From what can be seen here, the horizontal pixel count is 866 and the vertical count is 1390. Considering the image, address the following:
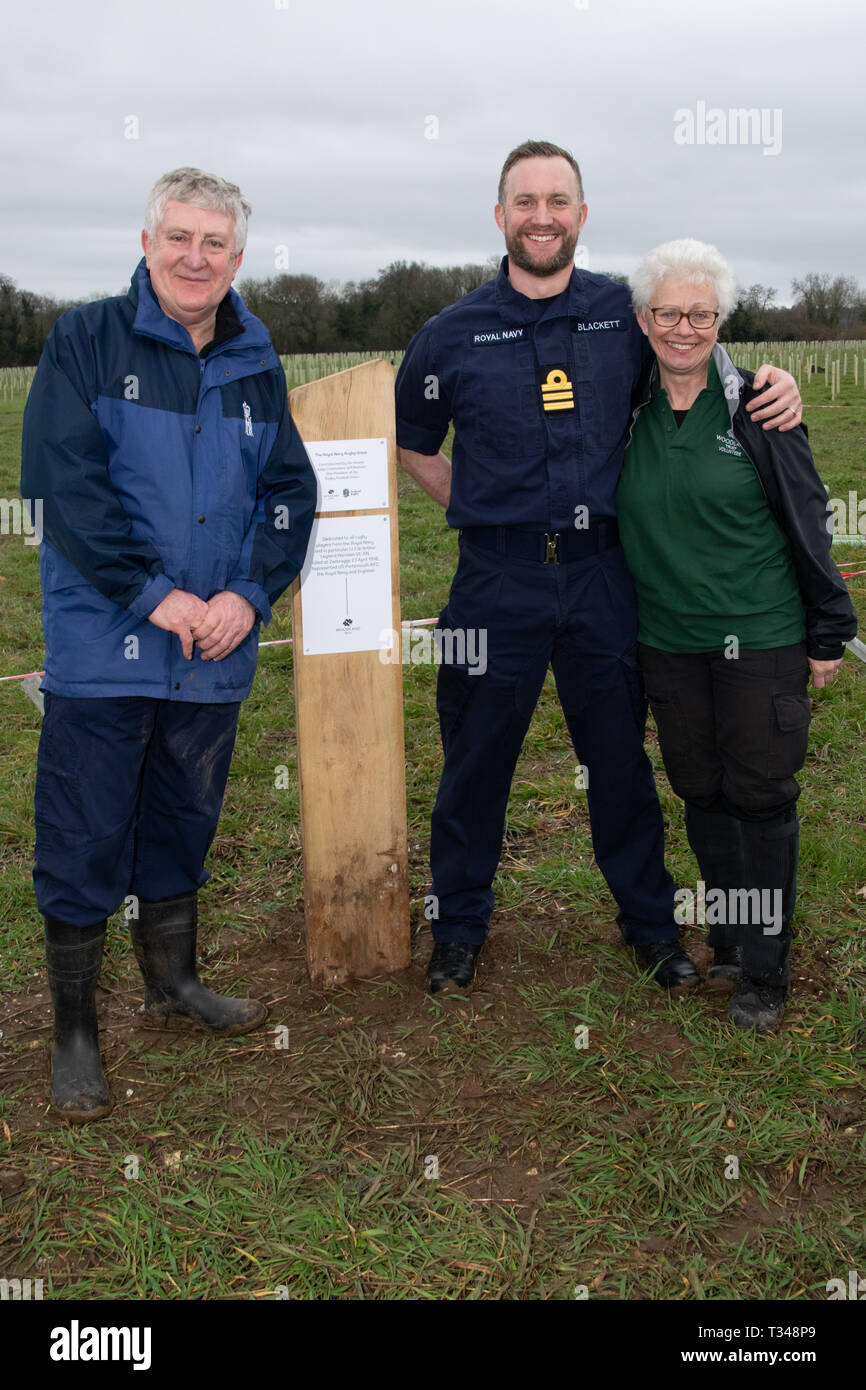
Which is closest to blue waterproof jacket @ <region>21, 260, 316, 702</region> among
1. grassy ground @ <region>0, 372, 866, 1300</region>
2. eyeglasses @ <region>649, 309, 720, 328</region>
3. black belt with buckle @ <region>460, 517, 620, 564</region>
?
black belt with buckle @ <region>460, 517, 620, 564</region>

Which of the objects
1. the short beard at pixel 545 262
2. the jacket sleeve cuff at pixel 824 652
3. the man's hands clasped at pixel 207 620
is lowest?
the jacket sleeve cuff at pixel 824 652

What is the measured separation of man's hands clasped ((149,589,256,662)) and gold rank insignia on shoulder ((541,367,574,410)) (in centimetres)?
112

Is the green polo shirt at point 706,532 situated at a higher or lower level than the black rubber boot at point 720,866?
higher

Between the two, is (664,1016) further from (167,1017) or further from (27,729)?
(27,729)

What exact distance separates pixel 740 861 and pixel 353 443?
1865 millimetres

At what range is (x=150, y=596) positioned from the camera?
2.95 m

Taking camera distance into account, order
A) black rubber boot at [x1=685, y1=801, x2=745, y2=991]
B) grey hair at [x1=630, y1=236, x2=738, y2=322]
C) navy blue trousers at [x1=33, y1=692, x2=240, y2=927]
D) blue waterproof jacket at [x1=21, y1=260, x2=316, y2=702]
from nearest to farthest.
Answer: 1. blue waterproof jacket at [x1=21, y1=260, x2=316, y2=702]
2. navy blue trousers at [x1=33, y1=692, x2=240, y2=927]
3. grey hair at [x1=630, y1=236, x2=738, y2=322]
4. black rubber boot at [x1=685, y1=801, x2=745, y2=991]

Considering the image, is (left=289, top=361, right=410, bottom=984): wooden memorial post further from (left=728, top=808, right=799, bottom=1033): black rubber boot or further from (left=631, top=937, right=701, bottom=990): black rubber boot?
(left=728, top=808, right=799, bottom=1033): black rubber boot

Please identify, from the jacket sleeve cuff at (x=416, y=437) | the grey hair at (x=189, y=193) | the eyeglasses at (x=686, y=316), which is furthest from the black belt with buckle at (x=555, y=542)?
the grey hair at (x=189, y=193)

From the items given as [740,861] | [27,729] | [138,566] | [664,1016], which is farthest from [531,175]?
[27,729]

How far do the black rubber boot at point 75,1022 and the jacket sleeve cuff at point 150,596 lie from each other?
3.08ft

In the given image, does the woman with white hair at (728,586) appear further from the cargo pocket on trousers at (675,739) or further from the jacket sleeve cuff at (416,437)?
the jacket sleeve cuff at (416,437)

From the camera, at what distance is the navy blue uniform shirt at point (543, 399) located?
3469 mm

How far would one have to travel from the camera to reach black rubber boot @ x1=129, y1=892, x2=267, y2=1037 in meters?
3.59
